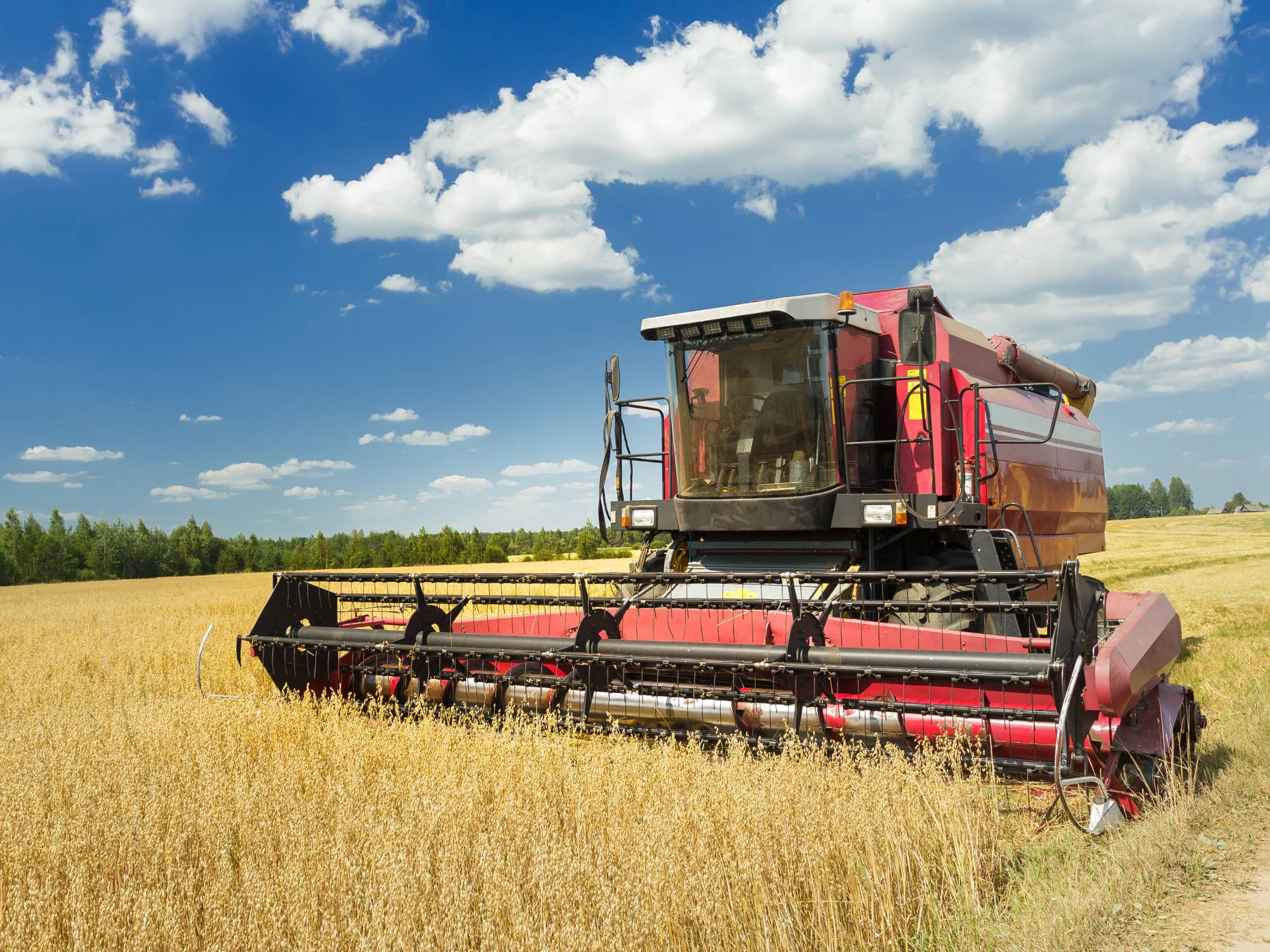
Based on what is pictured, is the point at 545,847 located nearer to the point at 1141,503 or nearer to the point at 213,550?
the point at 213,550

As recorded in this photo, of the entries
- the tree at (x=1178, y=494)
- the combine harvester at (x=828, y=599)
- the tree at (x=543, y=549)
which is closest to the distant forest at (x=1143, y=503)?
the tree at (x=1178, y=494)

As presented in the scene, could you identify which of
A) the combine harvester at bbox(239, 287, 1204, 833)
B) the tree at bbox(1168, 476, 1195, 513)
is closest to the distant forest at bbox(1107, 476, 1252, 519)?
the tree at bbox(1168, 476, 1195, 513)

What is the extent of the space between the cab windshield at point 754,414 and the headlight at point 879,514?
0.32m

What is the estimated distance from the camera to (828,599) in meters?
4.85

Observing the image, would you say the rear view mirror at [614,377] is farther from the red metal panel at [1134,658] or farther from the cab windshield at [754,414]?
the red metal panel at [1134,658]

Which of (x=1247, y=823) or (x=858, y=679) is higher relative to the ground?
(x=858, y=679)

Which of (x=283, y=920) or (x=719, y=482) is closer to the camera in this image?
(x=283, y=920)

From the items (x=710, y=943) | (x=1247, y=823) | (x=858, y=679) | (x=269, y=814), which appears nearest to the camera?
(x=710, y=943)

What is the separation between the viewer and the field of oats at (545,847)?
91.9 inches

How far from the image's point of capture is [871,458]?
6.12 m

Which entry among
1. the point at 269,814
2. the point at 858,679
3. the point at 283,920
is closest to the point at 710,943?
the point at 283,920

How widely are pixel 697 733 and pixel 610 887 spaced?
1.66 m

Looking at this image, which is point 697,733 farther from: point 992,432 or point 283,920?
point 992,432

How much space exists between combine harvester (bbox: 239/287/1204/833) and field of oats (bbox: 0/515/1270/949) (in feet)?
1.02
